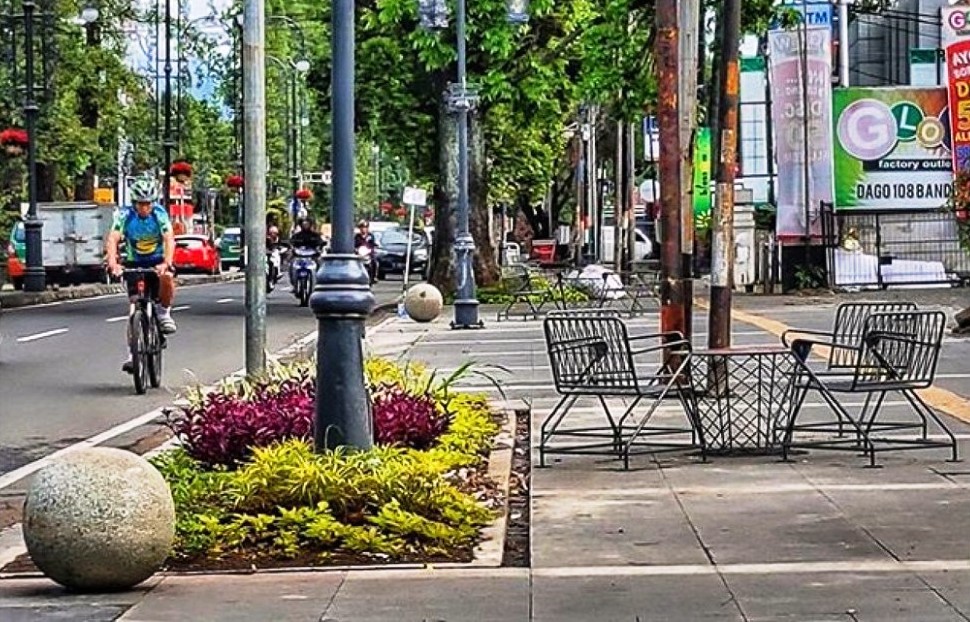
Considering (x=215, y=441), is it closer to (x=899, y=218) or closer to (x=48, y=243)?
(x=899, y=218)

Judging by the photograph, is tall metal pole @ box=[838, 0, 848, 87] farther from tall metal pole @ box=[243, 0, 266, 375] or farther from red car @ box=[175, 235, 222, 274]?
tall metal pole @ box=[243, 0, 266, 375]

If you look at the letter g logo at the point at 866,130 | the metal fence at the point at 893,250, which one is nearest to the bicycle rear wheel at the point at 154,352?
the metal fence at the point at 893,250

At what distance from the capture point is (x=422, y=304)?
28625mm

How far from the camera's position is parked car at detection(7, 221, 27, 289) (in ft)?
140

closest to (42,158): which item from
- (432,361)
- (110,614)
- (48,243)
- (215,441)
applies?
(48,243)

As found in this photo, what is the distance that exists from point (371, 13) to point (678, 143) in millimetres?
20515

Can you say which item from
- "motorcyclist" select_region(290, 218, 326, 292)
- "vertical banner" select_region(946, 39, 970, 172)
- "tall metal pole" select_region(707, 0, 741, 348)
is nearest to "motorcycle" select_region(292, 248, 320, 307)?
"motorcyclist" select_region(290, 218, 326, 292)

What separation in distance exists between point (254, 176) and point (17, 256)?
32367 millimetres

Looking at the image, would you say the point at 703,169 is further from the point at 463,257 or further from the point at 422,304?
the point at 463,257

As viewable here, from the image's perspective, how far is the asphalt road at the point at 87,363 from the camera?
1427cm

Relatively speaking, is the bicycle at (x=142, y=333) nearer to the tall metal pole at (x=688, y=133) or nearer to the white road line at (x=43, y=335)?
the tall metal pole at (x=688, y=133)

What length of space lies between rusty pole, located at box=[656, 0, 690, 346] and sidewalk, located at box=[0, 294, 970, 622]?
3562 mm

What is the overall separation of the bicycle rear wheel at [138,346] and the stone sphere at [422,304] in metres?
11.9

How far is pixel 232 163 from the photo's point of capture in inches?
3226
